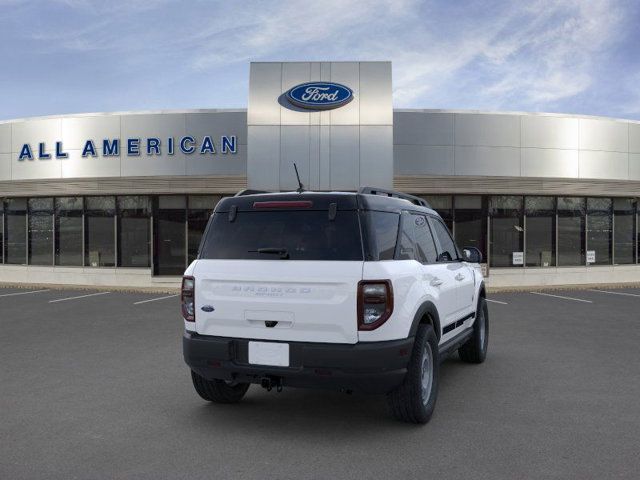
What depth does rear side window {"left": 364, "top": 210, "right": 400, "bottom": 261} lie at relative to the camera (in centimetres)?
449

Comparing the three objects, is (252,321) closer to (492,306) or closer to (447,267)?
(447,267)

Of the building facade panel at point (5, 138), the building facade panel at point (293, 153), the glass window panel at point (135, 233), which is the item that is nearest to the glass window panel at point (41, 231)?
the building facade panel at point (5, 138)

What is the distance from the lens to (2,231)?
21234mm

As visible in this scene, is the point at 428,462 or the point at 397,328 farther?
the point at 397,328

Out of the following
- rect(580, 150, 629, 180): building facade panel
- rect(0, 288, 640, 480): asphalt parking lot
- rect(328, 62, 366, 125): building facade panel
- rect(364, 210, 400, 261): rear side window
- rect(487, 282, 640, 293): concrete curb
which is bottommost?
rect(487, 282, 640, 293): concrete curb

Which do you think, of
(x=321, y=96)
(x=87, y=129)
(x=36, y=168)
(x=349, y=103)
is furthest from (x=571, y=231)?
(x=36, y=168)

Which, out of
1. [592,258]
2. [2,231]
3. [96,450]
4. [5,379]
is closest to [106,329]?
[5,379]

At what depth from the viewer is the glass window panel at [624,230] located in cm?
2059

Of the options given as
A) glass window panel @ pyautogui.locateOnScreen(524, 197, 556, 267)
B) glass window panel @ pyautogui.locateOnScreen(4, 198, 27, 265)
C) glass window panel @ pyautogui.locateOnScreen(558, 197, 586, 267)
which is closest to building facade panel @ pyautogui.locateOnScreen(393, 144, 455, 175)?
glass window panel @ pyautogui.locateOnScreen(524, 197, 556, 267)

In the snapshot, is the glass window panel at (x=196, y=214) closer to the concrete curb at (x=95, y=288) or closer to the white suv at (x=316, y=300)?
the concrete curb at (x=95, y=288)

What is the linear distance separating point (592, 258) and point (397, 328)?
714 inches

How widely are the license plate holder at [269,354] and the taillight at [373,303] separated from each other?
64 centimetres

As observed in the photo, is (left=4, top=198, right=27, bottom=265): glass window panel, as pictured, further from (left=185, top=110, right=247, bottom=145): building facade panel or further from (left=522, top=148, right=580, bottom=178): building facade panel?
(left=522, top=148, right=580, bottom=178): building facade panel

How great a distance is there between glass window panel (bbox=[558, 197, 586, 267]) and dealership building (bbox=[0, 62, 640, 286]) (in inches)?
2.0
